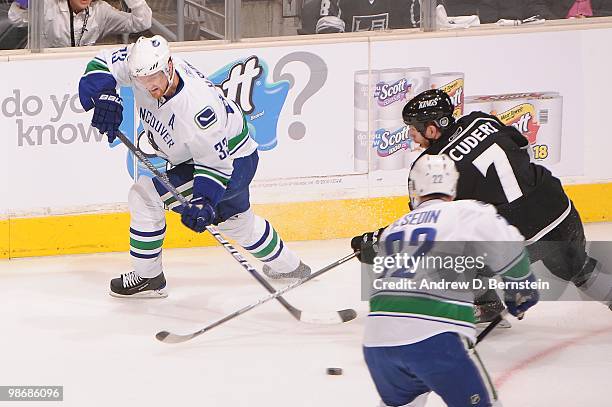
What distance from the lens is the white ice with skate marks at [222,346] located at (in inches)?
143

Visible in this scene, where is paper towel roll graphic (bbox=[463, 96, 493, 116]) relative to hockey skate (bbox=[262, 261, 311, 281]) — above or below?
above

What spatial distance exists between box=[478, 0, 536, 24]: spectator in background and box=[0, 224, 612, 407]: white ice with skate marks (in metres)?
1.53

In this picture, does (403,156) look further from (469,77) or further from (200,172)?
(200,172)

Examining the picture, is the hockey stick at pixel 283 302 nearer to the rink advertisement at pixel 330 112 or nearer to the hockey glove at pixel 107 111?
the hockey glove at pixel 107 111

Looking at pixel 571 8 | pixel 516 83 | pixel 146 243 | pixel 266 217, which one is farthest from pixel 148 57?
pixel 571 8

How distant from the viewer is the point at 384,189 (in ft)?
18.8

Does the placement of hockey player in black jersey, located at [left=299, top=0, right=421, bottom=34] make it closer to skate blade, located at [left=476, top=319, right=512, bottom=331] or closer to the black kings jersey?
the black kings jersey

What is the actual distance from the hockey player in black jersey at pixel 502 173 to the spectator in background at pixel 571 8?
1924 mm

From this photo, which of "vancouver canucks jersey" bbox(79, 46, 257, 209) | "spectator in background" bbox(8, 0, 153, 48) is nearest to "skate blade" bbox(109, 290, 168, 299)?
"vancouver canucks jersey" bbox(79, 46, 257, 209)

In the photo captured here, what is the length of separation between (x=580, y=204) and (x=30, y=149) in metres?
2.70

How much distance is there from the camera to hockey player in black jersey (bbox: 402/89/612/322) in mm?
3969

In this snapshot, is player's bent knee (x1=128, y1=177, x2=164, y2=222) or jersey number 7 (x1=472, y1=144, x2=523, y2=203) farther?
player's bent knee (x1=128, y1=177, x2=164, y2=222)

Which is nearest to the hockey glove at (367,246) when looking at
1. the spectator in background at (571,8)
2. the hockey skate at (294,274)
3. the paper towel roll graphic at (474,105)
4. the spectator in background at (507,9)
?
the hockey skate at (294,274)

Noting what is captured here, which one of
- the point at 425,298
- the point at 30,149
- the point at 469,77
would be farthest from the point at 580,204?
the point at 425,298
